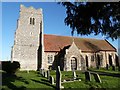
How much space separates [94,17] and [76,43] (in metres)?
32.3

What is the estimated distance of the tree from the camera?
40.1 feet

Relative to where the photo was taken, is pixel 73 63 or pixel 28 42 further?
pixel 28 42

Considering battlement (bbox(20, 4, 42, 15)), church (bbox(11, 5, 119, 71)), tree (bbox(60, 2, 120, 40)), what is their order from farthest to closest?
battlement (bbox(20, 4, 42, 15)) → church (bbox(11, 5, 119, 71)) → tree (bbox(60, 2, 120, 40))

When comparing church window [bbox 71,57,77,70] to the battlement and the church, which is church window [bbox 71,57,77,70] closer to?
the church

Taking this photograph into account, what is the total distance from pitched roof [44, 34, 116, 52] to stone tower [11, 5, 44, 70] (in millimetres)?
2131

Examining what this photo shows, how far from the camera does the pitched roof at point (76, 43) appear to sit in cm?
4225

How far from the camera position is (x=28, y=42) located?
135 feet

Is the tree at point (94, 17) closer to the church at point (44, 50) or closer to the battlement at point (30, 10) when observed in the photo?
the church at point (44, 50)

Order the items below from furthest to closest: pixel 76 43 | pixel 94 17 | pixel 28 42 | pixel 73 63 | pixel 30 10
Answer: pixel 76 43, pixel 30 10, pixel 28 42, pixel 73 63, pixel 94 17

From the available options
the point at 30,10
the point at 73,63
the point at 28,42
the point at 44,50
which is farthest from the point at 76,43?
the point at 30,10

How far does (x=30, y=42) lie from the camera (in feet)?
136

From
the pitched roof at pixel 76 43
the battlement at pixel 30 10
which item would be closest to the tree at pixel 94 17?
the pitched roof at pixel 76 43

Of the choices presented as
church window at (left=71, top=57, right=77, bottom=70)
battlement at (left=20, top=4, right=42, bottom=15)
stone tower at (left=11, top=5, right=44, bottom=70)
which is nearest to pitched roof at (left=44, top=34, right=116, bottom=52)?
stone tower at (left=11, top=5, right=44, bottom=70)

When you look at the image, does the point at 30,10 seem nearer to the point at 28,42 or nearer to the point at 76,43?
the point at 28,42
